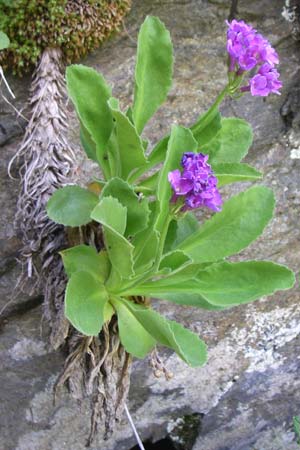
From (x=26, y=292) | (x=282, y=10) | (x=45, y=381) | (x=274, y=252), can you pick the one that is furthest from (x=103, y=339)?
(x=282, y=10)

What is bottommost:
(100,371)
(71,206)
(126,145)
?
(100,371)

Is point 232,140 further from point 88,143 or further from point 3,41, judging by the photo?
point 3,41

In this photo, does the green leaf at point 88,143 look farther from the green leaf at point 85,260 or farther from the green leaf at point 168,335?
the green leaf at point 168,335

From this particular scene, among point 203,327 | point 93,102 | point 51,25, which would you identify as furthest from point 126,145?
point 203,327

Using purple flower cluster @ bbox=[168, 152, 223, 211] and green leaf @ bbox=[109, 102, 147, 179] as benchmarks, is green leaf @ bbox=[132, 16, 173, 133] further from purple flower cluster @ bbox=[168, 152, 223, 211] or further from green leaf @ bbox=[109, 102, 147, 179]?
purple flower cluster @ bbox=[168, 152, 223, 211]

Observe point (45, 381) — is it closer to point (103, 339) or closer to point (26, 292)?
point (26, 292)

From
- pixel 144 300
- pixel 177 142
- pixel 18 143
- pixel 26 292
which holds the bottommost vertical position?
pixel 26 292
